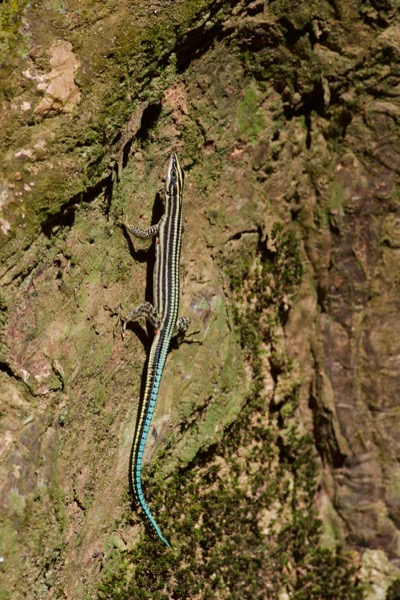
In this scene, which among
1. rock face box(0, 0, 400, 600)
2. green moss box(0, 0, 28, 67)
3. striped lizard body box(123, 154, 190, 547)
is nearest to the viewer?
green moss box(0, 0, 28, 67)

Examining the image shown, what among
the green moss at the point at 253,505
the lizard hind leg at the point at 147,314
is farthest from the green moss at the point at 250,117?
the lizard hind leg at the point at 147,314

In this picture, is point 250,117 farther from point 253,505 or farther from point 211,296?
point 253,505

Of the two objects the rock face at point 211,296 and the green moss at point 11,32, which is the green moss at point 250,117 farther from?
the green moss at point 11,32

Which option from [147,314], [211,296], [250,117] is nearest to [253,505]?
[211,296]

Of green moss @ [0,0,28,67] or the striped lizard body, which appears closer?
green moss @ [0,0,28,67]

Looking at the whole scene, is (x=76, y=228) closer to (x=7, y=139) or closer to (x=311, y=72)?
(x=7, y=139)

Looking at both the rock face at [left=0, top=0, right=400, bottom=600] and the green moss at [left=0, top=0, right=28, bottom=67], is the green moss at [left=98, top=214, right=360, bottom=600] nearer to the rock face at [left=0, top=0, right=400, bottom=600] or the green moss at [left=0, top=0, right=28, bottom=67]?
the rock face at [left=0, top=0, right=400, bottom=600]

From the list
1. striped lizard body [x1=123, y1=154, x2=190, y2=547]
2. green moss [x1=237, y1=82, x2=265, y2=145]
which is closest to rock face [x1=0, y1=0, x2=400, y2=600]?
green moss [x1=237, y1=82, x2=265, y2=145]
